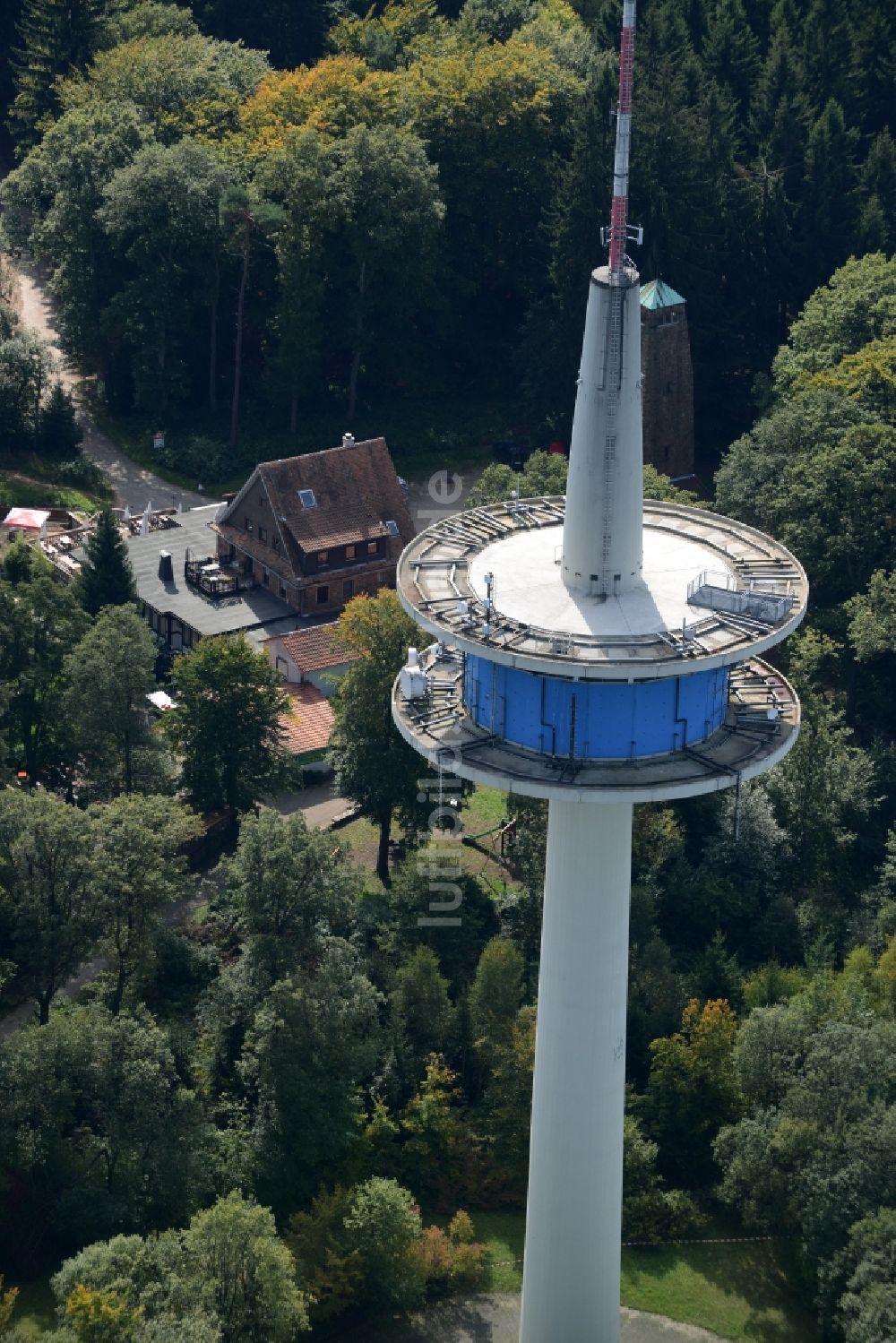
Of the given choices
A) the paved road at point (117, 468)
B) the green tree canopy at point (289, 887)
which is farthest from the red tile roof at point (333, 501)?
the green tree canopy at point (289, 887)

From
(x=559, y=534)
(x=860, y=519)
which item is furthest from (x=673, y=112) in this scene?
(x=559, y=534)

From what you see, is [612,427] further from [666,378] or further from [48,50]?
[48,50]

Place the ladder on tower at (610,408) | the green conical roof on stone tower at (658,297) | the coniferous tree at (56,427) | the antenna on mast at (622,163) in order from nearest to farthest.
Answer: the antenna on mast at (622,163)
the ladder on tower at (610,408)
the green conical roof on stone tower at (658,297)
the coniferous tree at (56,427)

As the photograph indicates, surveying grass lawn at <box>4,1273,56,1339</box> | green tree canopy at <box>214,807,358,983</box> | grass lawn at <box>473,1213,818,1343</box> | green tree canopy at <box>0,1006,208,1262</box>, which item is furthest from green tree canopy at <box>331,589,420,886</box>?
grass lawn at <box>4,1273,56,1339</box>

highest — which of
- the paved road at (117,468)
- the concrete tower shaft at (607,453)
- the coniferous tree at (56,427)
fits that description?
the concrete tower shaft at (607,453)

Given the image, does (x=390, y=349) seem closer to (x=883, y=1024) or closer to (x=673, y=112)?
(x=673, y=112)

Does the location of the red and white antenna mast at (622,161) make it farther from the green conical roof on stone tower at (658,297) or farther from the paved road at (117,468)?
the paved road at (117,468)
